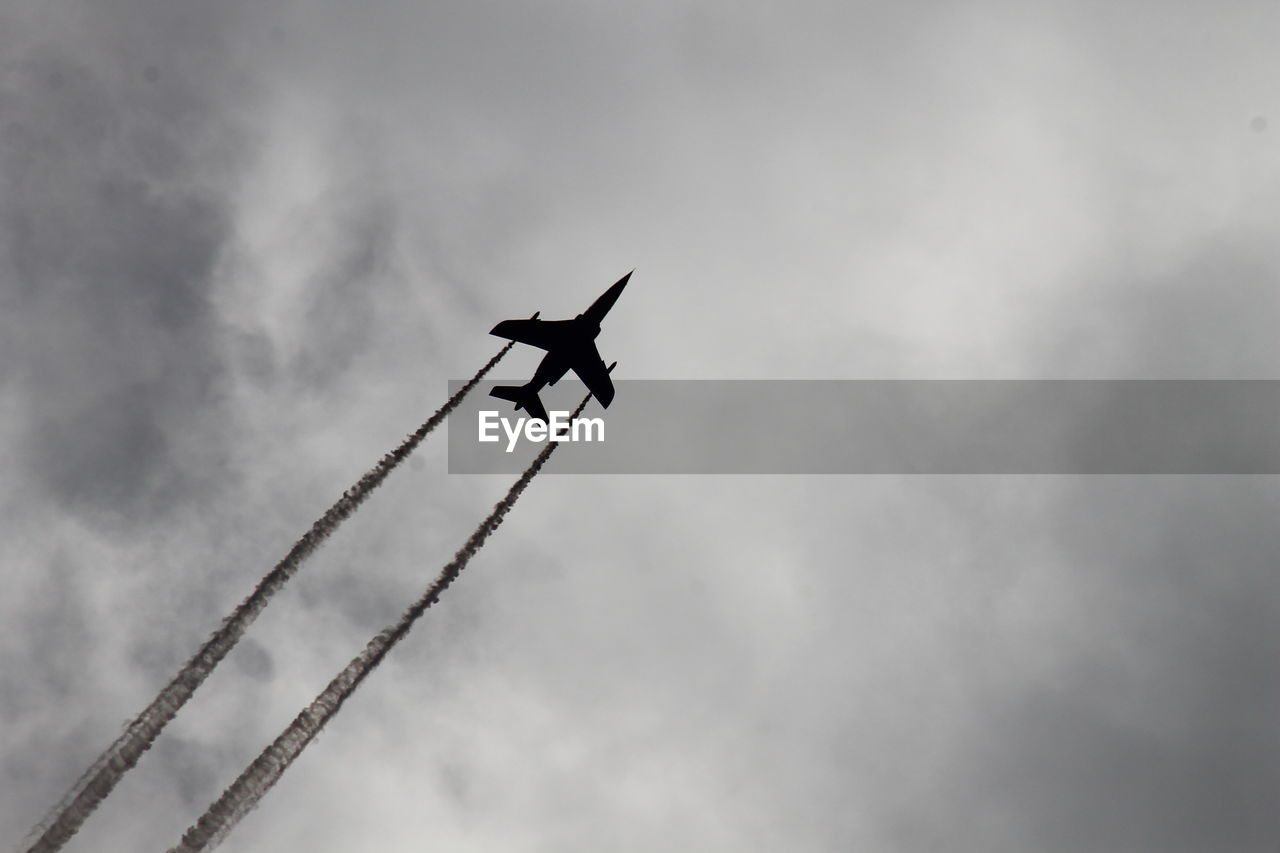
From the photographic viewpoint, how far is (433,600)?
5712cm

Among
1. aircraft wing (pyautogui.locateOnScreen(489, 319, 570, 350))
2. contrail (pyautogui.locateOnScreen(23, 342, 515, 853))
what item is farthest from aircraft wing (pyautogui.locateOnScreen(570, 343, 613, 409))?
contrail (pyautogui.locateOnScreen(23, 342, 515, 853))

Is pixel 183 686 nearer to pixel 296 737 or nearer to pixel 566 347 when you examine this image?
pixel 296 737

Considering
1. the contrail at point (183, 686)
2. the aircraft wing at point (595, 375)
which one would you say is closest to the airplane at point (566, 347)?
the aircraft wing at point (595, 375)

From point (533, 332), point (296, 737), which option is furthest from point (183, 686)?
point (533, 332)

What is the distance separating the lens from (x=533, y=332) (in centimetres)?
7944

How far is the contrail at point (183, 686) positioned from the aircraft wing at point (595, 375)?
71.1 ft

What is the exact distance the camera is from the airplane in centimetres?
7906

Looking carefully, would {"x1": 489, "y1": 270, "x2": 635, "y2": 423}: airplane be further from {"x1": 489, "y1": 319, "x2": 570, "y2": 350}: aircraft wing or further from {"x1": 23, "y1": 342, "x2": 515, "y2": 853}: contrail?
{"x1": 23, "y1": 342, "x2": 515, "y2": 853}: contrail

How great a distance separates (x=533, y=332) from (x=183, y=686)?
40395mm

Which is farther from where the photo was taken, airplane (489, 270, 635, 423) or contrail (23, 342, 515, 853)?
airplane (489, 270, 635, 423)

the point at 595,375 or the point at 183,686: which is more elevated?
the point at 595,375

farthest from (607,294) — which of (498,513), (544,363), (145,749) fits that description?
(145,749)

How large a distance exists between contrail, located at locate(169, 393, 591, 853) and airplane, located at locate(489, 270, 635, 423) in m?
25.1

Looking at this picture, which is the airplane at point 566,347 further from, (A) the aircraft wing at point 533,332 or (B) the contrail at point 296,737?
(B) the contrail at point 296,737
